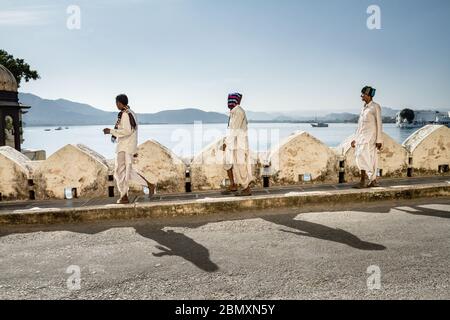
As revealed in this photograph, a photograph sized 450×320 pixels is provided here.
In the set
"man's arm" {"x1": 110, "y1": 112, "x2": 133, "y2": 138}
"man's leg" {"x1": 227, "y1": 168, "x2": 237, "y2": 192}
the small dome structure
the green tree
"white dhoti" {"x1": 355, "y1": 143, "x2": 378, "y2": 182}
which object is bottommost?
"man's leg" {"x1": 227, "y1": 168, "x2": 237, "y2": 192}

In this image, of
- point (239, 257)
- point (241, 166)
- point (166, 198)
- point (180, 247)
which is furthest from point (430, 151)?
point (180, 247)

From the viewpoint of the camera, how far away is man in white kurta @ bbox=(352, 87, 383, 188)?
20.4ft

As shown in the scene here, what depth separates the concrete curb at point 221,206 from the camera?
15.7 feet

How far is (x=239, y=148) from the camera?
604cm

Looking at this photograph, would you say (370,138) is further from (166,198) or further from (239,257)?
(239,257)

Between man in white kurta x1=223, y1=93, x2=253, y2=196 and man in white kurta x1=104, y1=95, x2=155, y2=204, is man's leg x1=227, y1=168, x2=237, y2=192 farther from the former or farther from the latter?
man in white kurta x1=104, y1=95, x2=155, y2=204

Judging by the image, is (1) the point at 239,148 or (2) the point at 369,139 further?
(2) the point at 369,139

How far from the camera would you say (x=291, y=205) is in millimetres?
5293

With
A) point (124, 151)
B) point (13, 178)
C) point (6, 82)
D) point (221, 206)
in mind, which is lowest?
Result: point (221, 206)

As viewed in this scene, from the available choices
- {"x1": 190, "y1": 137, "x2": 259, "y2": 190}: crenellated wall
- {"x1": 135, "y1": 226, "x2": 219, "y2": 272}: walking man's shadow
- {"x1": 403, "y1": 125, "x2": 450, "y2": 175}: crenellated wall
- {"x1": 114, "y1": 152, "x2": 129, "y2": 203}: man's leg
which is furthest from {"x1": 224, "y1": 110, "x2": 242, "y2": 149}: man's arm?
{"x1": 403, "y1": 125, "x2": 450, "y2": 175}: crenellated wall

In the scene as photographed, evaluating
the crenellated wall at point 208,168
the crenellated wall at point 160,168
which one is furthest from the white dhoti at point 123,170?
the crenellated wall at point 208,168

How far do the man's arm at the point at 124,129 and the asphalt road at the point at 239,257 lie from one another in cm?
139

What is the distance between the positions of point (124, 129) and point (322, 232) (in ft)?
10.7
